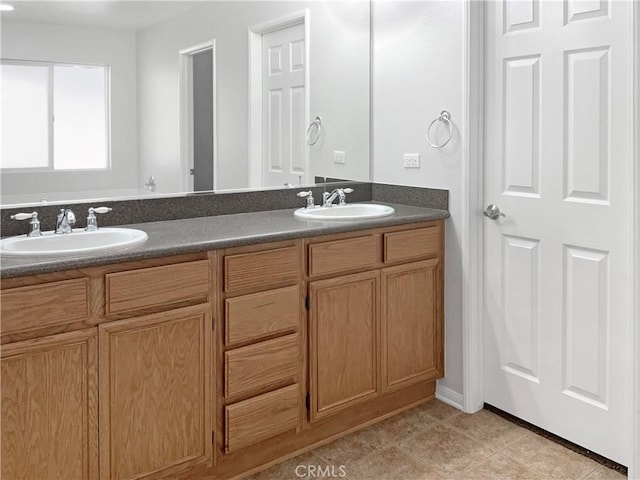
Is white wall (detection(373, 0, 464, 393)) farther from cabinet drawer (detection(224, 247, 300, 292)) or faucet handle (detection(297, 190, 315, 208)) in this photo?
cabinet drawer (detection(224, 247, 300, 292))

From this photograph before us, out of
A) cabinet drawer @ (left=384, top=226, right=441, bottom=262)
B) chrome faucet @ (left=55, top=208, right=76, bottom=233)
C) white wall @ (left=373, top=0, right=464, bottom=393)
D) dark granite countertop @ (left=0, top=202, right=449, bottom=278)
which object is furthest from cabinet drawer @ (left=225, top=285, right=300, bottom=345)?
white wall @ (left=373, top=0, right=464, bottom=393)

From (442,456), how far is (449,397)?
1.66 feet

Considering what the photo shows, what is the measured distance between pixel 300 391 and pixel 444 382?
88 centimetres

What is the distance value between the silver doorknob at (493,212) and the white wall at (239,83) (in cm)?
71

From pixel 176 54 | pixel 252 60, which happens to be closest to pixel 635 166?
pixel 252 60

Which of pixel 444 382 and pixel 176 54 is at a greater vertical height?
pixel 176 54

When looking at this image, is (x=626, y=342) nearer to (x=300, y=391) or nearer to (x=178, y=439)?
(x=300, y=391)

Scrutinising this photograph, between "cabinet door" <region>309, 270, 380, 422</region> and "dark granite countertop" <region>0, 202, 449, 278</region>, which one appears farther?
"cabinet door" <region>309, 270, 380, 422</region>

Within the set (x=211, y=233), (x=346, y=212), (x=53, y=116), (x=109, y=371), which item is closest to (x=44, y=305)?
(x=109, y=371)

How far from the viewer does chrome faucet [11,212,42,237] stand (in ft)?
6.80

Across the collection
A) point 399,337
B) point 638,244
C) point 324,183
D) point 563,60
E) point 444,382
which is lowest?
point 444,382

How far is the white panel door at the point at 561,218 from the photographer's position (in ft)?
7.34

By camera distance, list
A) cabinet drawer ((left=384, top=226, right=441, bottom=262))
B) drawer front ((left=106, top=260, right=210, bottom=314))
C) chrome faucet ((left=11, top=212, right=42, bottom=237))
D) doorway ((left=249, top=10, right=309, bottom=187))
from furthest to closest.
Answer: doorway ((left=249, top=10, right=309, bottom=187)) → cabinet drawer ((left=384, top=226, right=441, bottom=262)) → chrome faucet ((left=11, top=212, right=42, bottom=237)) → drawer front ((left=106, top=260, right=210, bottom=314))

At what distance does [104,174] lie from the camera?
239cm
